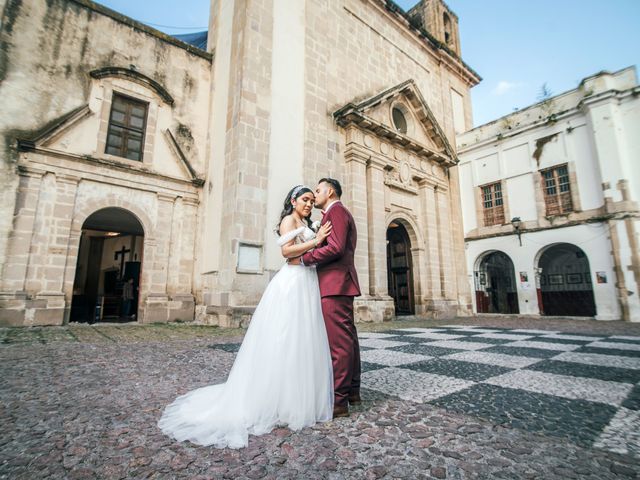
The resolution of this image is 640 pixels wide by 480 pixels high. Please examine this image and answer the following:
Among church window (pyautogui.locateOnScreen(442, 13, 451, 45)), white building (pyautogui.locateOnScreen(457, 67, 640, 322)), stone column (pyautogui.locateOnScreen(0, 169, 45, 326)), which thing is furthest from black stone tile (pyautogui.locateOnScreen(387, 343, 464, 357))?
church window (pyautogui.locateOnScreen(442, 13, 451, 45))

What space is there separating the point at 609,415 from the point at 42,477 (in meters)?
2.98

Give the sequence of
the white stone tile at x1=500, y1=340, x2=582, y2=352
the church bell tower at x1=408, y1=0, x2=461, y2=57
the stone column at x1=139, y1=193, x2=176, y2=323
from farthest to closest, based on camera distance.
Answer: the church bell tower at x1=408, y1=0, x2=461, y2=57
the stone column at x1=139, y1=193, x2=176, y2=323
the white stone tile at x1=500, y1=340, x2=582, y2=352

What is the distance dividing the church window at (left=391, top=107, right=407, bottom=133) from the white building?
553 centimetres

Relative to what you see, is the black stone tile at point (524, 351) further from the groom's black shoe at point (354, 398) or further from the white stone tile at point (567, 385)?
the groom's black shoe at point (354, 398)

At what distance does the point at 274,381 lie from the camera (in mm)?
1874

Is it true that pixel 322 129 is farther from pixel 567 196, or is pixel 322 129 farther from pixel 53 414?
pixel 567 196

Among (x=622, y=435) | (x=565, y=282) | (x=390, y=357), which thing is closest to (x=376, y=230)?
(x=390, y=357)

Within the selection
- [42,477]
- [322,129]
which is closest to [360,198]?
[322,129]

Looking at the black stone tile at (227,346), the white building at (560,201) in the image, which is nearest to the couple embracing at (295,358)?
the black stone tile at (227,346)

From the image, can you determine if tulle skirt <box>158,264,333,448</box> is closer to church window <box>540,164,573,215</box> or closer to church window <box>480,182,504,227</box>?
church window <box>540,164,573,215</box>

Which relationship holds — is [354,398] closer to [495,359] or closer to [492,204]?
[495,359]

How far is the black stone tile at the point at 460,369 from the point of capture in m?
2.93

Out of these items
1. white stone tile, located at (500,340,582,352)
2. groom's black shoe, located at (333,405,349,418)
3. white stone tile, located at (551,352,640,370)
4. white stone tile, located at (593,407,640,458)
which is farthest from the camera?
white stone tile, located at (500,340,582,352)

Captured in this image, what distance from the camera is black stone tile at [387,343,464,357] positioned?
412cm
